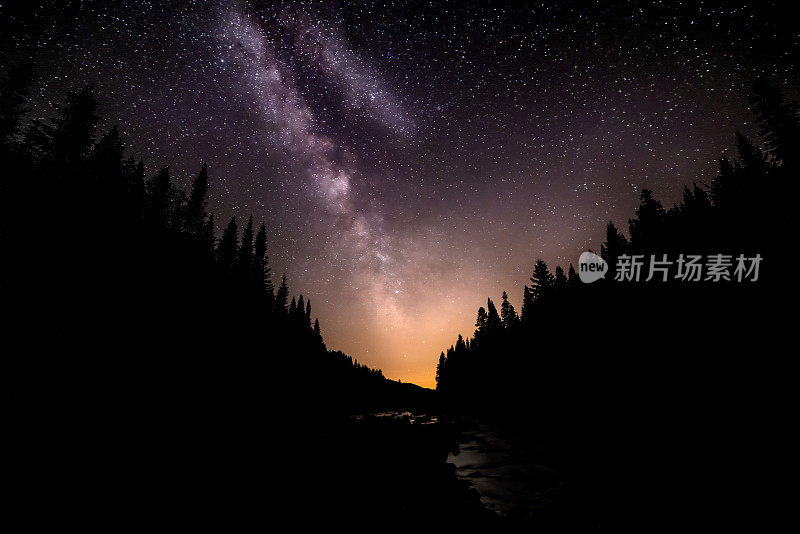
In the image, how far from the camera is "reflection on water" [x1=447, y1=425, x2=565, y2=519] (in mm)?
10695

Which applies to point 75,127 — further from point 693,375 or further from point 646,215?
point 646,215

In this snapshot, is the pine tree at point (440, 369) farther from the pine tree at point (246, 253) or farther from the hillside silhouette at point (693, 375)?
the pine tree at point (246, 253)

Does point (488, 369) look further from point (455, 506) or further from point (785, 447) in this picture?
point (455, 506)

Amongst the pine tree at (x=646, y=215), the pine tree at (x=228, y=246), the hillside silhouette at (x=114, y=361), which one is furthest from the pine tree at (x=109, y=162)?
the pine tree at (x=646, y=215)

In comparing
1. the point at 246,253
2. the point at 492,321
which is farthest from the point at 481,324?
the point at 246,253

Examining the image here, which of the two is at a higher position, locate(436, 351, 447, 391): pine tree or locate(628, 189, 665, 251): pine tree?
locate(628, 189, 665, 251): pine tree

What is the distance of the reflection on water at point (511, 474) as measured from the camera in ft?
35.1

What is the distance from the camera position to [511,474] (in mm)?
14438

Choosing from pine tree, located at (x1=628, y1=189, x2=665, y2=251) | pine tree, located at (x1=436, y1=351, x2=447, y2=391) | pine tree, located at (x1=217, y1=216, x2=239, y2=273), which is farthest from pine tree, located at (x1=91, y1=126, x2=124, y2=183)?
pine tree, located at (x1=436, y1=351, x2=447, y2=391)

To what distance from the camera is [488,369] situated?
5431 centimetres

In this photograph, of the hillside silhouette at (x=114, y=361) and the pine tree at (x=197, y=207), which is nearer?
the hillside silhouette at (x=114, y=361)

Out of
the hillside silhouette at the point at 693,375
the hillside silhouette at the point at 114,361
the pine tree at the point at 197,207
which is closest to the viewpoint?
the hillside silhouette at the point at 114,361

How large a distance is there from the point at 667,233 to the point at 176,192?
58.2 meters

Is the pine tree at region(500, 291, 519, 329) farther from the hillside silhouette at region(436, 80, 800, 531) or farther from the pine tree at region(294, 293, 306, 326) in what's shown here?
the pine tree at region(294, 293, 306, 326)
